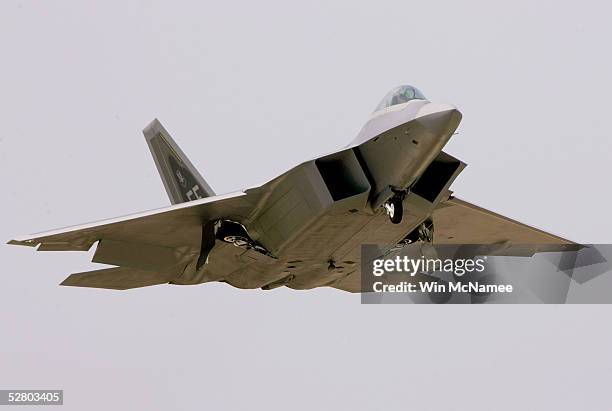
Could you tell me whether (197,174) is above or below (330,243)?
above

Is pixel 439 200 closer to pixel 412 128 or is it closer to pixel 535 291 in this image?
pixel 412 128

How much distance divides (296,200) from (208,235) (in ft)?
6.92

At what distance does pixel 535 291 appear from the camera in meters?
21.3

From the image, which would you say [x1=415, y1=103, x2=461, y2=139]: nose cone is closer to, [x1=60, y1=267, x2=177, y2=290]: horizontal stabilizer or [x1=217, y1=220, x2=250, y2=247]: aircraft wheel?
[x1=217, y1=220, x2=250, y2=247]: aircraft wheel

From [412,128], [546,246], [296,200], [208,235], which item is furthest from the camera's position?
[546,246]

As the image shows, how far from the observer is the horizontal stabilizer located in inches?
737

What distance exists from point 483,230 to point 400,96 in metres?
4.82

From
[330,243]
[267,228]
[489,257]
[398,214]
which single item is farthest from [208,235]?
[489,257]

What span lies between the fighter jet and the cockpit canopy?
2 centimetres

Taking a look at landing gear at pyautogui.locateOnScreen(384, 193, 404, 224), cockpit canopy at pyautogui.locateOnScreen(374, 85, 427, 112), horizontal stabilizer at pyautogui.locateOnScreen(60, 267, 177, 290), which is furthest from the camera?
horizontal stabilizer at pyautogui.locateOnScreen(60, 267, 177, 290)

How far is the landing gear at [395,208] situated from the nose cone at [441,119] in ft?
5.25

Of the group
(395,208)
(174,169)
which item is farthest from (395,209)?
(174,169)

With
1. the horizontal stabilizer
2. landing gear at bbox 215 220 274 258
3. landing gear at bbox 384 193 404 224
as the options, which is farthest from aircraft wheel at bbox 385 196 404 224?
the horizontal stabilizer

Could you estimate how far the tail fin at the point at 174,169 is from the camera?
70.0 feet
